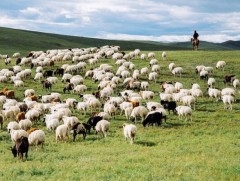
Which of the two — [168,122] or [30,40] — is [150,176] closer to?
[168,122]

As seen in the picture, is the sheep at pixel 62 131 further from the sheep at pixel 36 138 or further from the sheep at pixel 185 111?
the sheep at pixel 185 111

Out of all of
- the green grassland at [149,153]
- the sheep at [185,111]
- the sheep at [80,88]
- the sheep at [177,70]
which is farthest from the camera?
the sheep at [177,70]

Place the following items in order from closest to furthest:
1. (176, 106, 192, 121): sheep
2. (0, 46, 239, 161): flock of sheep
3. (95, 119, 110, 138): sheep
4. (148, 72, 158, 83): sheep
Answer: (95, 119, 110, 138): sheep, (0, 46, 239, 161): flock of sheep, (176, 106, 192, 121): sheep, (148, 72, 158, 83): sheep

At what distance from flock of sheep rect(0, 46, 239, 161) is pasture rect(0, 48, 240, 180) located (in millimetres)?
A: 716

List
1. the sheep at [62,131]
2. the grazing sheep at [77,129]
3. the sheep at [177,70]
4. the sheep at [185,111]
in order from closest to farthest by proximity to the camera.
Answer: the sheep at [62,131] → the grazing sheep at [77,129] → the sheep at [185,111] → the sheep at [177,70]

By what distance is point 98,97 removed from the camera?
121ft

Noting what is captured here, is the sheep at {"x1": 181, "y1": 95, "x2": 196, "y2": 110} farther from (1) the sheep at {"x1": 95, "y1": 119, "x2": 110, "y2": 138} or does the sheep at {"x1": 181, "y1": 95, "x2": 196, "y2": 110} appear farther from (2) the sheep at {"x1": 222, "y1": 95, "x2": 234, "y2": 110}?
(1) the sheep at {"x1": 95, "y1": 119, "x2": 110, "y2": 138}

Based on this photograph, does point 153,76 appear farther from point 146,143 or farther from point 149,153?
point 149,153

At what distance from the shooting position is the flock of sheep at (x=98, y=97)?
25.3 metres

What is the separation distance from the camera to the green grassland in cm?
1520

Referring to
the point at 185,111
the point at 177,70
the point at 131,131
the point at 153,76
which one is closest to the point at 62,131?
the point at 131,131

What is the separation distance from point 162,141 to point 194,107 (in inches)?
401

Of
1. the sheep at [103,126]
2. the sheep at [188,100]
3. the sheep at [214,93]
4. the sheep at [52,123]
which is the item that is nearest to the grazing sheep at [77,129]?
the sheep at [103,126]

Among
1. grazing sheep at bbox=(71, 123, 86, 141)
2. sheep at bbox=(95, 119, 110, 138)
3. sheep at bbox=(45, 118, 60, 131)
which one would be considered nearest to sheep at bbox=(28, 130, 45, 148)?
grazing sheep at bbox=(71, 123, 86, 141)
